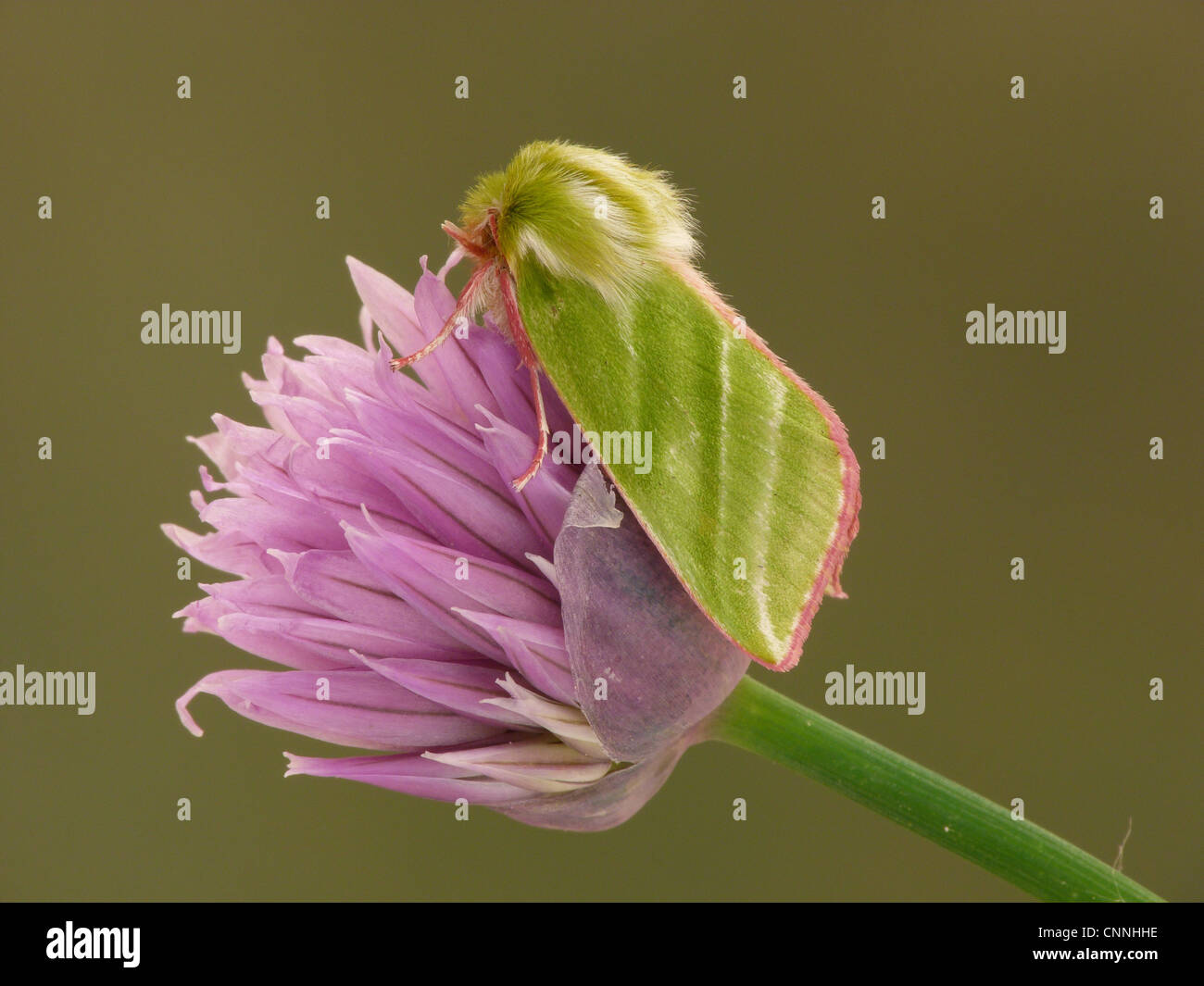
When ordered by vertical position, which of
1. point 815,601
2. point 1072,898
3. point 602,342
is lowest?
point 1072,898

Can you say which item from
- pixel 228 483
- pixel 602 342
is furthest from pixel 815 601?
pixel 228 483

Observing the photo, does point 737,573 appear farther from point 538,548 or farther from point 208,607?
point 208,607

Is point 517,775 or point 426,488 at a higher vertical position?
point 426,488

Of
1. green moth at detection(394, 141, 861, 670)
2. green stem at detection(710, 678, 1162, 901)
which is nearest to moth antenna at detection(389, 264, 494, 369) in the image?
green moth at detection(394, 141, 861, 670)

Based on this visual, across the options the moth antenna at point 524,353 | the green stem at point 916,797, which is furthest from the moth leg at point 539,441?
the green stem at point 916,797

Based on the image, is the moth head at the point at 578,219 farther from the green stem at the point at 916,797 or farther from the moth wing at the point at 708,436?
the green stem at the point at 916,797

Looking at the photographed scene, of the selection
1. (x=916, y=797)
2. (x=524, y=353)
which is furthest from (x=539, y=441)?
(x=916, y=797)
